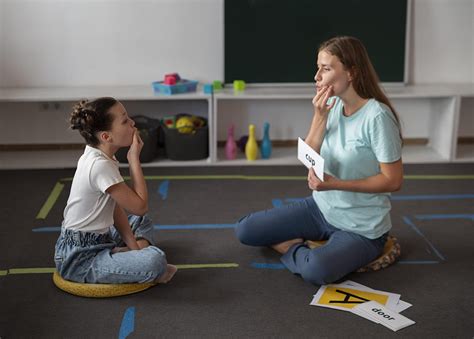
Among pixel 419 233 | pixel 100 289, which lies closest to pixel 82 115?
pixel 100 289

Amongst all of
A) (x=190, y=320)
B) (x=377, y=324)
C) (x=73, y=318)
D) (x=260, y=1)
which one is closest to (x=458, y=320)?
(x=377, y=324)

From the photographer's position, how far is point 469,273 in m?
2.85

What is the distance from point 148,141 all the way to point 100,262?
1780 millimetres

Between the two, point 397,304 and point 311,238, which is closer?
point 397,304

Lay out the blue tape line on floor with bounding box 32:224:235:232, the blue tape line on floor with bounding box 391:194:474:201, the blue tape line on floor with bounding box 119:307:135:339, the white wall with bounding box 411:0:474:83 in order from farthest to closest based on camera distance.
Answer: the white wall with bounding box 411:0:474:83 → the blue tape line on floor with bounding box 391:194:474:201 → the blue tape line on floor with bounding box 32:224:235:232 → the blue tape line on floor with bounding box 119:307:135:339

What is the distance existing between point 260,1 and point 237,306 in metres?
2.44

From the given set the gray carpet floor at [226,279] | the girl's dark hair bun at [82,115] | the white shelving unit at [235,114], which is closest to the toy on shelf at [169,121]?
the white shelving unit at [235,114]

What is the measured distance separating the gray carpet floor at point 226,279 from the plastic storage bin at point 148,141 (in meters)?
0.40

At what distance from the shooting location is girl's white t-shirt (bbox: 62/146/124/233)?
256 centimetres

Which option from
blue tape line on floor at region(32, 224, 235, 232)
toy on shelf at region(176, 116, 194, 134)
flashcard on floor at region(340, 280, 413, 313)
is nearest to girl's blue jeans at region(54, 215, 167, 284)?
blue tape line on floor at region(32, 224, 235, 232)

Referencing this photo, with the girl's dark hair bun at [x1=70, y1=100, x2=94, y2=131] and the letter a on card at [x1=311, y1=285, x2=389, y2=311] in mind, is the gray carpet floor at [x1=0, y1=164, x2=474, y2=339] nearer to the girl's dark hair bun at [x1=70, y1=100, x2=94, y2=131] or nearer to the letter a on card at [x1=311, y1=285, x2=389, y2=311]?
the letter a on card at [x1=311, y1=285, x2=389, y2=311]

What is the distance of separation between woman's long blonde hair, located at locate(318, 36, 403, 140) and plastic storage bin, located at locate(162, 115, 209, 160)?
179cm

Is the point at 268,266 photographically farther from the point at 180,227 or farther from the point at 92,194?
the point at 92,194

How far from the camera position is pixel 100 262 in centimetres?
264
